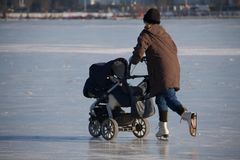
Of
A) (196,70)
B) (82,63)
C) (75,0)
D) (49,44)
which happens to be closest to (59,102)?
(196,70)

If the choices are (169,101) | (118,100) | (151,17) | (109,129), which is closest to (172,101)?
(169,101)

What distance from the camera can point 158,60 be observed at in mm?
8805

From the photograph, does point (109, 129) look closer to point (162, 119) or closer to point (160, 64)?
point (162, 119)

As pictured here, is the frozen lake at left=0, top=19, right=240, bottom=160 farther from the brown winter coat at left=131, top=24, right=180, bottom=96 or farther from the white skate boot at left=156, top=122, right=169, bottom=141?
the brown winter coat at left=131, top=24, right=180, bottom=96

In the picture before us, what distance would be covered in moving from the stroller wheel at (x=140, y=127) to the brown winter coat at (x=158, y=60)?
39 centimetres

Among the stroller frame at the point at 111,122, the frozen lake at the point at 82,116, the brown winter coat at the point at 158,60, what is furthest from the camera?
the stroller frame at the point at 111,122

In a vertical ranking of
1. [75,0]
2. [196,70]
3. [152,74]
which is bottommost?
[75,0]

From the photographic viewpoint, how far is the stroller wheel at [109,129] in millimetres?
8820

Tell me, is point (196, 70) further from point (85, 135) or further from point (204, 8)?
point (204, 8)

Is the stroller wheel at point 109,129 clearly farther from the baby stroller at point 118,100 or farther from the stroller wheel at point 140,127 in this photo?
the stroller wheel at point 140,127

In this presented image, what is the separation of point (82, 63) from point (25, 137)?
36.4 feet

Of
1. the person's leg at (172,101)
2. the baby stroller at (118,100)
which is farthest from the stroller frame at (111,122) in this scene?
the person's leg at (172,101)

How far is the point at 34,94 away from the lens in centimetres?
1329

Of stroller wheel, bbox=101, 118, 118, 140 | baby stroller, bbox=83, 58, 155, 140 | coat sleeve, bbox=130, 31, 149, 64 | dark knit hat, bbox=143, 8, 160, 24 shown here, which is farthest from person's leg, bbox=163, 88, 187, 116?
dark knit hat, bbox=143, 8, 160, 24
